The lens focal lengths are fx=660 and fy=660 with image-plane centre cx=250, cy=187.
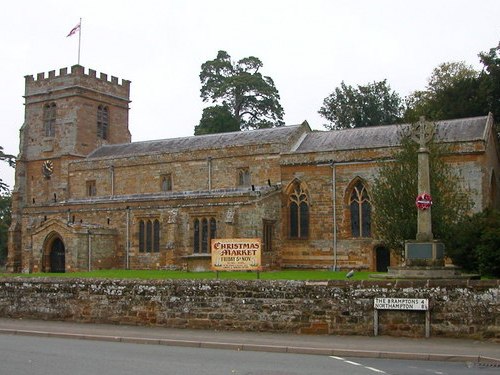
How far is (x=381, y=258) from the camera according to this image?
34156 millimetres

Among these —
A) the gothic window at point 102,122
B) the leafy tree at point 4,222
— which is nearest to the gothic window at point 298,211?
the gothic window at point 102,122

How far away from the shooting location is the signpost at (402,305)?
15.4 meters

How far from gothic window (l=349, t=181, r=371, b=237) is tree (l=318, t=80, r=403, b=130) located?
2541 cm

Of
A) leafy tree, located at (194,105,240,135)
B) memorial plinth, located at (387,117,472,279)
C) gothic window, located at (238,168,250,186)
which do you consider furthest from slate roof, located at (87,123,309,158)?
memorial plinth, located at (387,117,472,279)

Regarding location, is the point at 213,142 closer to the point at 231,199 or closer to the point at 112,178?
the point at 112,178

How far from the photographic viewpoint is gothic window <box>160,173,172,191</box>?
137ft

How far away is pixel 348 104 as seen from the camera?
199ft

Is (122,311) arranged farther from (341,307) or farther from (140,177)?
(140,177)

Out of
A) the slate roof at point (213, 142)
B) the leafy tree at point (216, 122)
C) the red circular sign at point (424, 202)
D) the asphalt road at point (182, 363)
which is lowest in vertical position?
the asphalt road at point (182, 363)

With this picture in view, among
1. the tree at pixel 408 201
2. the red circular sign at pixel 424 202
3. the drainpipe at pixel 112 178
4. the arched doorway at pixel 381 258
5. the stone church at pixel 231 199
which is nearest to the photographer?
the red circular sign at pixel 424 202

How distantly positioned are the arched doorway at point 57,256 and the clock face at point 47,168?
11.3 m

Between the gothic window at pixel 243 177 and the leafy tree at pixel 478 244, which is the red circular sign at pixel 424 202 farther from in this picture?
the gothic window at pixel 243 177

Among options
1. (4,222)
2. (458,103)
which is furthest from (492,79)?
(4,222)

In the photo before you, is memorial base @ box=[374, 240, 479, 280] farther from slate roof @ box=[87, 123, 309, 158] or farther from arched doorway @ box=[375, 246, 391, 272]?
slate roof @ box=[87, 123, 309, 158]
